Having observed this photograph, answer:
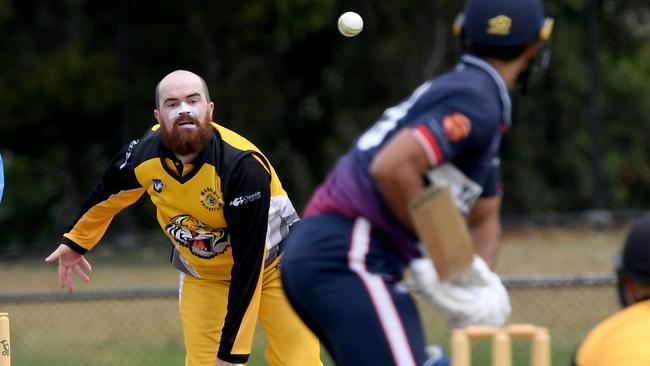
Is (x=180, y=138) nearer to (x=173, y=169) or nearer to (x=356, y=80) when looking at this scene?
(x=173, y=169)

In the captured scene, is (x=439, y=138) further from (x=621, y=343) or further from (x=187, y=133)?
(x=187, y=133)

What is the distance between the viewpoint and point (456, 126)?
13.3 feet

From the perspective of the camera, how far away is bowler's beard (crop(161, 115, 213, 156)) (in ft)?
19.3

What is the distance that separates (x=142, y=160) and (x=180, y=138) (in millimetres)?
326

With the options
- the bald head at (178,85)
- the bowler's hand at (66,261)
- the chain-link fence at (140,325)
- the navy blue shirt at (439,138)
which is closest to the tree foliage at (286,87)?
the chain-link fence at (140,325)

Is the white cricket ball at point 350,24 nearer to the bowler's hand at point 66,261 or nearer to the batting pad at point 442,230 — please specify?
the bowler's hand at point 66,261

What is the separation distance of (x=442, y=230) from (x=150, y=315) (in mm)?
7889

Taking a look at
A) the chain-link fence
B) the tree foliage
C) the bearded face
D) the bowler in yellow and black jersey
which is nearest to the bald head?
the bowler in yellow and black jersey

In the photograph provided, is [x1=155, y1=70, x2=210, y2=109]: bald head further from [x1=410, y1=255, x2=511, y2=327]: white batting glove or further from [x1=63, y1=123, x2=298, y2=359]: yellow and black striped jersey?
[x1=410, y1=255, x2=511, y2=327]: white batting glove

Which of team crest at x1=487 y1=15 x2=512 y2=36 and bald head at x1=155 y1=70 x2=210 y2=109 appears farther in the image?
bald head at x1=155 y1=70 x2=210 y2=109

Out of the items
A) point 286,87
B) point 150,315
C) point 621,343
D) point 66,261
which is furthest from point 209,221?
point 286,87

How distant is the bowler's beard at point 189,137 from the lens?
589cm

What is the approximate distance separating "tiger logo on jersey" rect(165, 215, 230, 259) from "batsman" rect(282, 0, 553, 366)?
176 cm

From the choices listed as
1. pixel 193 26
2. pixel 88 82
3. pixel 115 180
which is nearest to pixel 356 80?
pixel 193 26
